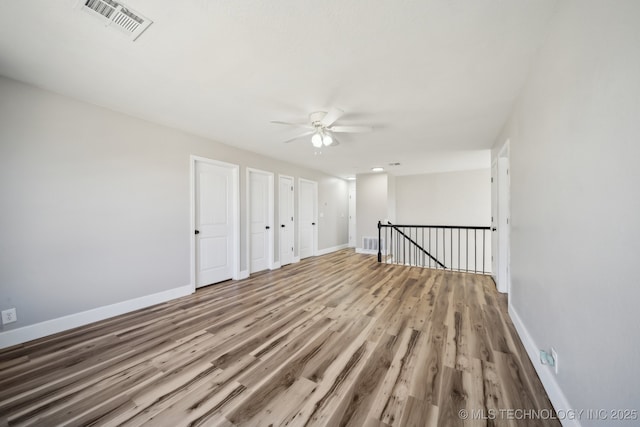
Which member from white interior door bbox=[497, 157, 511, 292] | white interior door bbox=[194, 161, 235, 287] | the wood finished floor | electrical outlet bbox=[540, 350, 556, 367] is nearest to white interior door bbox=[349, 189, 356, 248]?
white interior door bbox=[194, 161, 235, 287]

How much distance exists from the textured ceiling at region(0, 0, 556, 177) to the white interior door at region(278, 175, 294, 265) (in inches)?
94.7

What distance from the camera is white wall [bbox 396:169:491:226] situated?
254 inches

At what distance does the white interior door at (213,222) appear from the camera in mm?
3807

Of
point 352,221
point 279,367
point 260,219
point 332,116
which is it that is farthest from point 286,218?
point 279,367

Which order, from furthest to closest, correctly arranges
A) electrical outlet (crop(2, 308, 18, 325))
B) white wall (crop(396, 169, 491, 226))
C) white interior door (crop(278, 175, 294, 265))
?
white wall (crop(396, 169, 491, 226)) → white interior door (crop(278, 175, 294, 265)) → electrical outlet (crop(2, 308, 18, 325))

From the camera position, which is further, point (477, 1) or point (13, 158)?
point (13, 158)

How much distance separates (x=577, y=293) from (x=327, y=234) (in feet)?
20.0

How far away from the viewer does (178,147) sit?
11.3 feet

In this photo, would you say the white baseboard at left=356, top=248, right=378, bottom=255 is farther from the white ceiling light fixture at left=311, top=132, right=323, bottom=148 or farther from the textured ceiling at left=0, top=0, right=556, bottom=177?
the white ceiling light fixture at left=311, top=132, right=323, bottom=148

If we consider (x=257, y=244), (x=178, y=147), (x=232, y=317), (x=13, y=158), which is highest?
(x=178, y=147)

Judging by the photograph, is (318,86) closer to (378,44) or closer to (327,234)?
(378,44)

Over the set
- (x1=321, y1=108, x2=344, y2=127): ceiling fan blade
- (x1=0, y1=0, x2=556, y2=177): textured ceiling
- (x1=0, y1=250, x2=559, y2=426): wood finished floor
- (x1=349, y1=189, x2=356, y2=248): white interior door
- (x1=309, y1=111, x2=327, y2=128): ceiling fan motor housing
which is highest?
(x1=0, y1=0, x2=556, y2=177): textured ceiling

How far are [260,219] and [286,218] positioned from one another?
80 cm

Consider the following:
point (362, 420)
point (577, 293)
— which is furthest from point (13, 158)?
point (577, 293)
